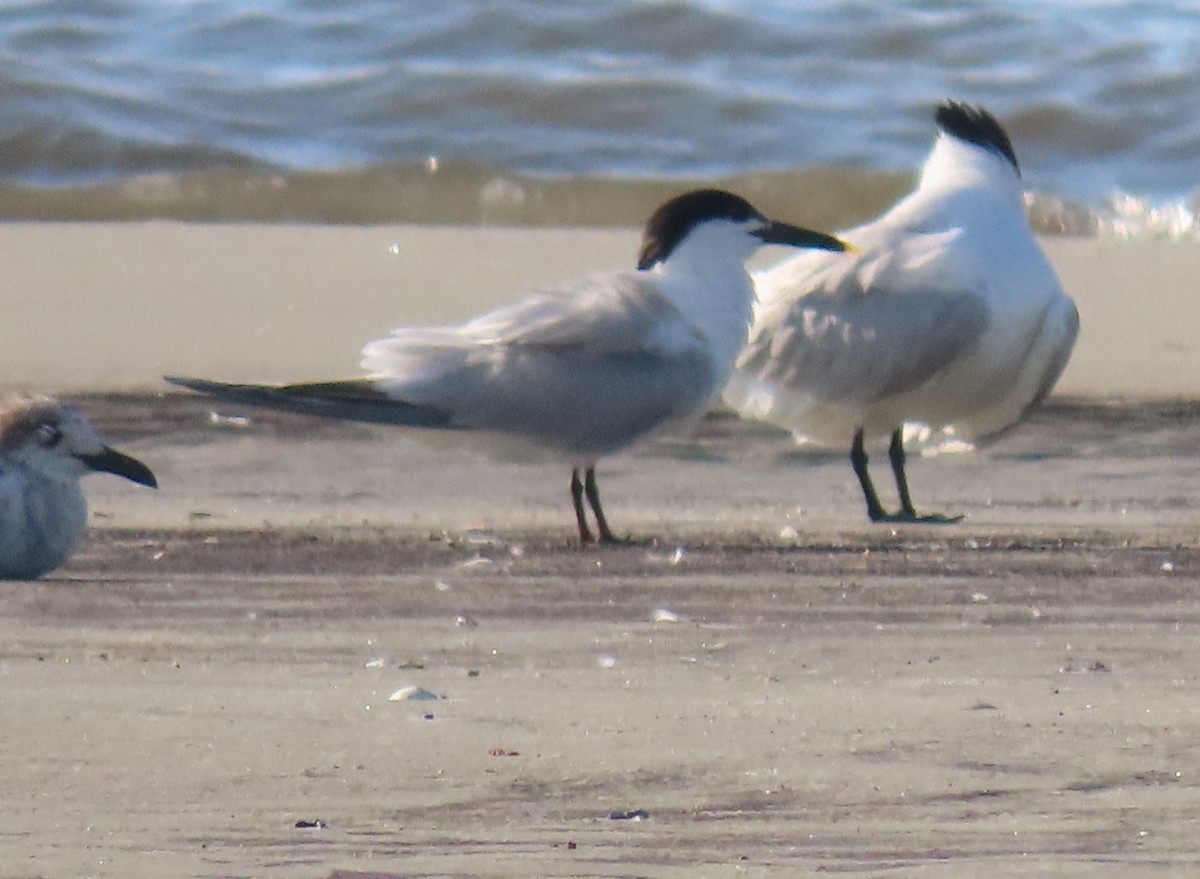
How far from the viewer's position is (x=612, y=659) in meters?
3.70

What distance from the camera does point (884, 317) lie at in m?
6.03

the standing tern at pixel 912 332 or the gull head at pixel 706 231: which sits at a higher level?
the gull head at pixel 706 231

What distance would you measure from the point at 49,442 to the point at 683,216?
5.78 ft

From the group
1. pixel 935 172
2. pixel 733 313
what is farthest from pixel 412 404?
pixel 935 172

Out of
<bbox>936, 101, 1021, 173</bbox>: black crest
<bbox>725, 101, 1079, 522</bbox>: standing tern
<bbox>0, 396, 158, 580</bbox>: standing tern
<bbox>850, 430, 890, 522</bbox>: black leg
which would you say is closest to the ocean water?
<bbox>936, 101, 1021, 173</bbox>: black crest

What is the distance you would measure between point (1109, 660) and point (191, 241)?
7203mm

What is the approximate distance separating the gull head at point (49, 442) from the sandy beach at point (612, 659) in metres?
0.20

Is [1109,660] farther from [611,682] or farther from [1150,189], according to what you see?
[1150,189]

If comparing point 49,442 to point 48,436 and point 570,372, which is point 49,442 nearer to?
point 48,436

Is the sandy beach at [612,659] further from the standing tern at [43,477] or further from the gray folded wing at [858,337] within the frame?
the gray folded wing at [858,337]

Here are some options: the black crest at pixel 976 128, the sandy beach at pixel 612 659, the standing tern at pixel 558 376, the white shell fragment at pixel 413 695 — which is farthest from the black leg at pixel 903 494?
the white shell fragment at pixel 413 695

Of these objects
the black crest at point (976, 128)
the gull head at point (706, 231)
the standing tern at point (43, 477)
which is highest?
the black crest at point (976, 128)

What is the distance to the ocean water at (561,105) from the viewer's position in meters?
12.8

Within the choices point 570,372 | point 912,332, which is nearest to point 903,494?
point 912,332
